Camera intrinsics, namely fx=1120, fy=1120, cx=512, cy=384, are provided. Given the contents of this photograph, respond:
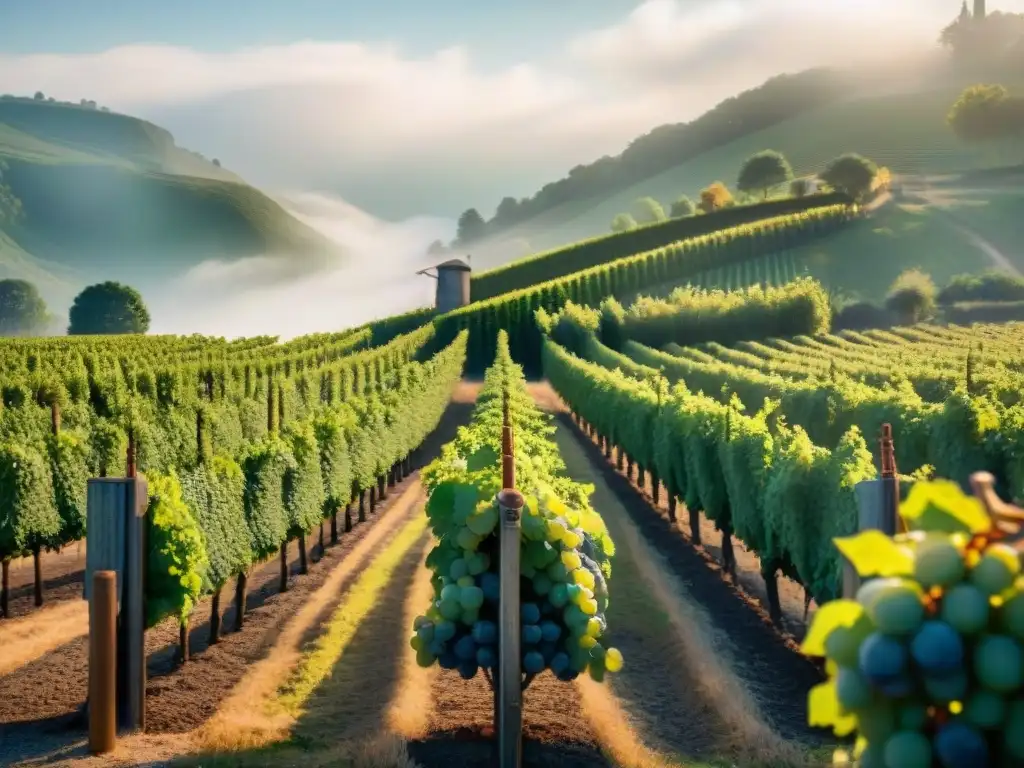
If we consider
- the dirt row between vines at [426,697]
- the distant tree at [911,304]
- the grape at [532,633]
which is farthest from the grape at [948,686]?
the distant tree at [911,304]

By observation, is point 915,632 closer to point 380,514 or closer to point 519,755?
point 519,755

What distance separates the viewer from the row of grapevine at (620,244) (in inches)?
3851

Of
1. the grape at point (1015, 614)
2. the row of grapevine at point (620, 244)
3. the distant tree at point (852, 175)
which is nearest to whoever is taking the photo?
the grape at point (1015, 614)

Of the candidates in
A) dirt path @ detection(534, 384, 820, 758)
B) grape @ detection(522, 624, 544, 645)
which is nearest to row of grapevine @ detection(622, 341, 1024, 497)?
dirt path @ detection(534, 384, 820, 758)

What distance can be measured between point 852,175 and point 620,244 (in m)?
27.1

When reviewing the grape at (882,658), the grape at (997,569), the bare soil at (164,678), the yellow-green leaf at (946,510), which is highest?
the yellow-green leaf at (946,510)

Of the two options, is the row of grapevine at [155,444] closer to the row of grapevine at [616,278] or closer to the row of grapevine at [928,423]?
the row of grapevine at [928,423]

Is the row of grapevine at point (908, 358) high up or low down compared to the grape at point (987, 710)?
up

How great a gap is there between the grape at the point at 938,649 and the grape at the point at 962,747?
7.0 inches

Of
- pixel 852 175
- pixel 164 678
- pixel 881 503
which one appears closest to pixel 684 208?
pixel 852 175

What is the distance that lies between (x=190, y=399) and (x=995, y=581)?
116 ft

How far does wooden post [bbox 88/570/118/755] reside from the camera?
10.5 meters

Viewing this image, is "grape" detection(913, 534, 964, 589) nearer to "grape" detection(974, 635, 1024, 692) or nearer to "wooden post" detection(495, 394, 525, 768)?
"grape" detection(974, 635, 1024, 692)

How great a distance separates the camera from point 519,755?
9281mm
